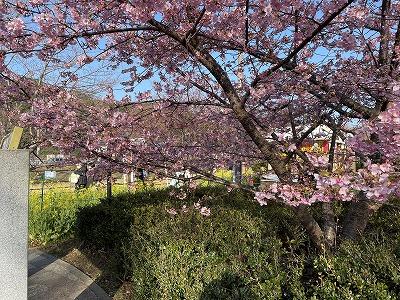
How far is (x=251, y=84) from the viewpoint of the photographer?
3.19 meters

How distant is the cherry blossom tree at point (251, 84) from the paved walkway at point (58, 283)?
1.46 metres

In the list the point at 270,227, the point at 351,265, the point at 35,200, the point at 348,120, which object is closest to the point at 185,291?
the point at 270,227

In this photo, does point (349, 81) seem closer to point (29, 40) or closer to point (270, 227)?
point (270, 227)

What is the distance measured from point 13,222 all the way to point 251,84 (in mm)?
2088

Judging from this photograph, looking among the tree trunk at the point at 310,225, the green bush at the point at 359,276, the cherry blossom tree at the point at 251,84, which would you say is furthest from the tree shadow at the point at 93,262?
the green bush at the point at 359,276

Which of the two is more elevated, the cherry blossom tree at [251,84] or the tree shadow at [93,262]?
the cherry blossom tree at [251,84]

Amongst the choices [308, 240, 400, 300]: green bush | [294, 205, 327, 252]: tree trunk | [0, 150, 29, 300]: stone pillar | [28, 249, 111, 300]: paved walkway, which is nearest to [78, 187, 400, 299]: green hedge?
[308, 240, 400, 300]: green bush

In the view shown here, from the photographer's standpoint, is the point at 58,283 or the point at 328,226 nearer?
the point at 328,226

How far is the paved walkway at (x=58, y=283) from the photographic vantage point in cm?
414

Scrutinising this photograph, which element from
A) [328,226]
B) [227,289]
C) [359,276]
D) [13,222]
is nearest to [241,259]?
[227,289]

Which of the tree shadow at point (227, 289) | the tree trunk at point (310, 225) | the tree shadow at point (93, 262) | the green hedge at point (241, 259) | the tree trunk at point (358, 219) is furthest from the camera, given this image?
the tree shadow at point (93, 262)

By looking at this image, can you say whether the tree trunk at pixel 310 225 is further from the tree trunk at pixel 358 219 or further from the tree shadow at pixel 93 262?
the tree shadow at pixel 93 262

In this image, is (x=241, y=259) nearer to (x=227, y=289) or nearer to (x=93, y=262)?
(x=227, y=289)

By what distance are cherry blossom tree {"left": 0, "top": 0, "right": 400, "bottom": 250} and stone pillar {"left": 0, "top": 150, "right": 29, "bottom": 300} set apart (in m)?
0.88
